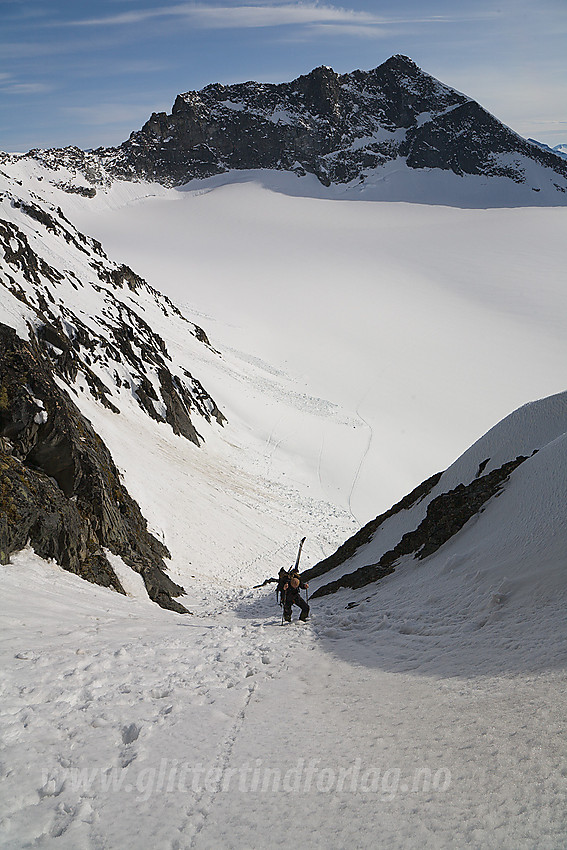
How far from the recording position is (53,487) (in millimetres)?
11398

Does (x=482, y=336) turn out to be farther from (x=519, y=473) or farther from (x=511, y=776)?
(x=511, y=776)

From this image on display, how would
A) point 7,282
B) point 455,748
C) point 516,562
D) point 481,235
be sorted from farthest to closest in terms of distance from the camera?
point 481,235 < point 7,282 < point 516,562 < point 455,748

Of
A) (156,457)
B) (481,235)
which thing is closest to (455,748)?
(156,457)

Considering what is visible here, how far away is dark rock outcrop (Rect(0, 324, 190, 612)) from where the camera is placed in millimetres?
9727

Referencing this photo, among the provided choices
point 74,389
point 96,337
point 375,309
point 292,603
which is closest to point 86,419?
point 74,389

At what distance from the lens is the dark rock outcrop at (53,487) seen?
9727mm

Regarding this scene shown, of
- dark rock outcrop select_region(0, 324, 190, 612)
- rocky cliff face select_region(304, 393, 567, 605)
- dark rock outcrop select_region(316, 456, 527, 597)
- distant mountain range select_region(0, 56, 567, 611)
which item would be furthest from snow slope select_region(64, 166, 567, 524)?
dark rock outcrop select_region(0, 324, 190, 612)

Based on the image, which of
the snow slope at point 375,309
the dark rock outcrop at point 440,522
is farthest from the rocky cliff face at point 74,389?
the snow slope at point 375,309

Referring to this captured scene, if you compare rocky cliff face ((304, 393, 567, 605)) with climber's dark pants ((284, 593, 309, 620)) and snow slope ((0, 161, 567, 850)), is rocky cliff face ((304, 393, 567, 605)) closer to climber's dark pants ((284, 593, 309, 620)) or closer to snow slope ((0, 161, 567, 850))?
snow slope ((0, 161, 567, 850))

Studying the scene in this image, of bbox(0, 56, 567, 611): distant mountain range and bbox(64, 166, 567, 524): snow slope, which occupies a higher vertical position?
bbox(64, 166, 567, 524): snow slope

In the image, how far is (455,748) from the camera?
418 centimetres

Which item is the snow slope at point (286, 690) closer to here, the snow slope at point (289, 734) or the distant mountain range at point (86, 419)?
the snow slope at point (289, 734)

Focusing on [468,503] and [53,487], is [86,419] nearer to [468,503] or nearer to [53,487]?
[53,487]

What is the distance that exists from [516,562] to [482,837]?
16.5 feet
